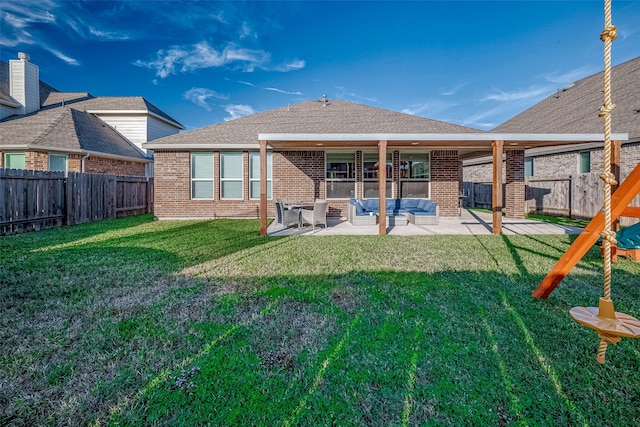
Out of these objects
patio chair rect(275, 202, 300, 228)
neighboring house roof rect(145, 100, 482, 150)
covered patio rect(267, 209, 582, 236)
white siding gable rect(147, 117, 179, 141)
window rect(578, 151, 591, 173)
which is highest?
white siding gable rect(147, 117, 179, 141)

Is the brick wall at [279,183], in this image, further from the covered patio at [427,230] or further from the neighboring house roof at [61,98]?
the neighboring house roof at [61,98]

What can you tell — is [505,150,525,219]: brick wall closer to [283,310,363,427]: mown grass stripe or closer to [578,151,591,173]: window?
[578,151,591,173]: window

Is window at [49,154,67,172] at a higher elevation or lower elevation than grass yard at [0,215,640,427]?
higher

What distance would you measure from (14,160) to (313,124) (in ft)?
46.5

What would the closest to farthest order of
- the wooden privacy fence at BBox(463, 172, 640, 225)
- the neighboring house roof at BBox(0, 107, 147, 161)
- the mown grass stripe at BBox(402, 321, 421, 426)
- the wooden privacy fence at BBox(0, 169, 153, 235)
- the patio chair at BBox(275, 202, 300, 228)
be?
1. the mown grass stripe at BBox(402, 321, 421, 426)
2. the wooden privacy fence at BBox(0, 169, 153, 235)
3. the patio chair at BBox(275, 202, 300, 228)
4. the wooden privacy fence at BBox(463, 172, 640, 225)
5. the neighboring house roof at BBox(0, 107, 147, 161)

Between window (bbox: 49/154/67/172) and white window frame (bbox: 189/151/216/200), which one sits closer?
white window frame (bbox: 189/151/216/200)

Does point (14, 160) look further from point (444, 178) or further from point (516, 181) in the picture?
point (516, 181)

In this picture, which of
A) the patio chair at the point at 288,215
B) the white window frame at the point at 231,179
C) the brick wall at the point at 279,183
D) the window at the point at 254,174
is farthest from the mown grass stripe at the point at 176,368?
the white window frame at the point at 231,179

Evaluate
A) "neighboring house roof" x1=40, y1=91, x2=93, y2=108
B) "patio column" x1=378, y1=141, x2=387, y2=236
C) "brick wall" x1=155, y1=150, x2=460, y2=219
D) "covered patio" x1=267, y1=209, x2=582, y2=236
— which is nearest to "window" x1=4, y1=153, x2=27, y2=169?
"neighboring house roof" x1=40, y1=91, x2=93, y2=108

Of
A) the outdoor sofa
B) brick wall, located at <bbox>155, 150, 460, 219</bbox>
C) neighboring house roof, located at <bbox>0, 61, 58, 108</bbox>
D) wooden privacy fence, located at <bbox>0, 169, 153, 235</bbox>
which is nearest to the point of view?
wooden privacy fence, located at <bbox>0, 169, 153, 235</bbox>

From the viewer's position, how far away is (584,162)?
13.6 m

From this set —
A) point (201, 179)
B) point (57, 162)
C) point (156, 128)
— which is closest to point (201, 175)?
point (201, 179)

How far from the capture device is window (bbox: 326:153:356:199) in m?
12.4

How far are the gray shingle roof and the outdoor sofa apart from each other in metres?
7.95
